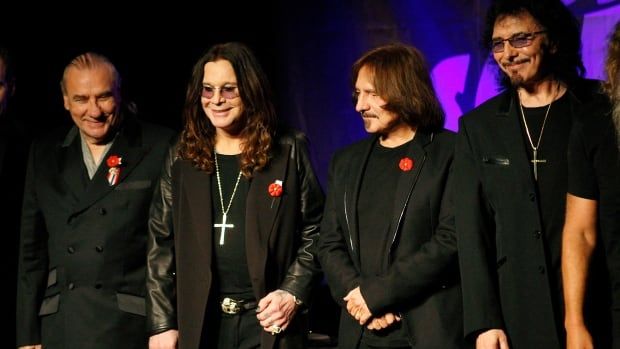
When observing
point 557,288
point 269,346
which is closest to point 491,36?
point 557,288

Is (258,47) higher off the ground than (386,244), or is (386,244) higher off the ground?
(258,47)

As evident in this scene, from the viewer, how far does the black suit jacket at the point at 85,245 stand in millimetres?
4078

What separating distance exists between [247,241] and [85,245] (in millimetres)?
798

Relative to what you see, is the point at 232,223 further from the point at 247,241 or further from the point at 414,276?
the point at 414,276

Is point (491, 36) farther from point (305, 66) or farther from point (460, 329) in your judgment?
point (305, 66)

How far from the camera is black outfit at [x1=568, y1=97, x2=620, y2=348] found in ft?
10.4

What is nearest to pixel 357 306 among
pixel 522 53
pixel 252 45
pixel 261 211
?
pixel 261 211

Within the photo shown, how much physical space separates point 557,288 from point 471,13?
2.48 m

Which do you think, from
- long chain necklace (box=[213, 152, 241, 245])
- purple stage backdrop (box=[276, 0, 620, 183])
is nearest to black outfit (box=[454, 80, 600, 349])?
long chain necklace (box=[213, 152, 241, 245])

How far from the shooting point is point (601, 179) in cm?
319

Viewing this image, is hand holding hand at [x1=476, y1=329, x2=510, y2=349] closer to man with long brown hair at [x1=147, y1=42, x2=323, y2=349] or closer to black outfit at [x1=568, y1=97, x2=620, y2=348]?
black outfit at [x1=568, y1=97, x2=620, y2=348]

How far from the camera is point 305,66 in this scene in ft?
19.6

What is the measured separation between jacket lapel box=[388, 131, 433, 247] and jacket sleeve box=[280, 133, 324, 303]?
41cm

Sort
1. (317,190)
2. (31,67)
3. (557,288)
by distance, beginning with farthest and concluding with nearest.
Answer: (31,67), (317,190), (557,288)
